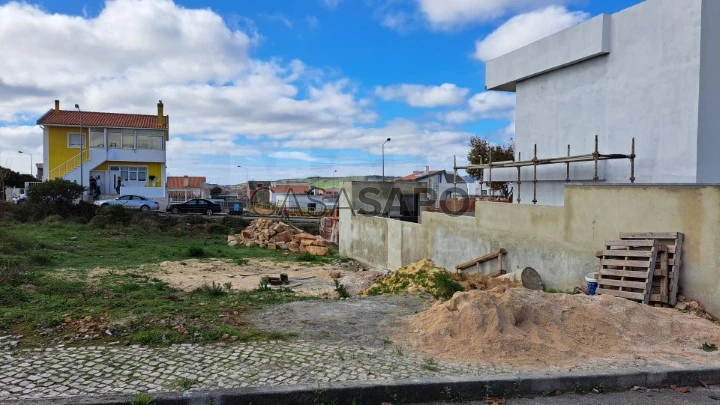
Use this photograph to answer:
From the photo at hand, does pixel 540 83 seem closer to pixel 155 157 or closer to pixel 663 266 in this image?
pixel 663 266

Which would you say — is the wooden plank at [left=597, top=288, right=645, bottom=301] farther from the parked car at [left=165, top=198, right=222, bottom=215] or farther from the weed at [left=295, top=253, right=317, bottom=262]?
the parked car at [left=165, top=198, right=222, bottom=215]

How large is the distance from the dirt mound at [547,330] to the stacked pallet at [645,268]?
0.75 m

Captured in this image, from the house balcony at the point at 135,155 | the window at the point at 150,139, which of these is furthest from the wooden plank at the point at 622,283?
the window at the point at 150,139

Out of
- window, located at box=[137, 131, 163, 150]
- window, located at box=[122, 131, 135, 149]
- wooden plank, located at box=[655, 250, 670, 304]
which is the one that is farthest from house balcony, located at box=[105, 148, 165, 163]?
wooden plank, located at box=[655, 250, 670, 304]

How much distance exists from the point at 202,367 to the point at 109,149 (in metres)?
40.5

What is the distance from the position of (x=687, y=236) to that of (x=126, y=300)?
9179 millimetres

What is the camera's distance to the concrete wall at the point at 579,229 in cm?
758

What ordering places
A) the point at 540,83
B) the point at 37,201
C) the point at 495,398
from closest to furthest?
the point at 495,398 < the point at 540,83 < the point at 37,201

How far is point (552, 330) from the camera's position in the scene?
610cm

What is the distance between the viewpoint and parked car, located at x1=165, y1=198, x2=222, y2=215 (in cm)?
3753

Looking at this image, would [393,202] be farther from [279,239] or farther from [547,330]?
[547,330]

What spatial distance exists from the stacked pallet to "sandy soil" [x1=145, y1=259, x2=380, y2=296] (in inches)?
247

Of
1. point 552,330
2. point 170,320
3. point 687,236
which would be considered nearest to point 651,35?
point 687,236

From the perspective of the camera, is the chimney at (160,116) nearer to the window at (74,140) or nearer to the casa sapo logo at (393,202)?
the window at (74,140)
